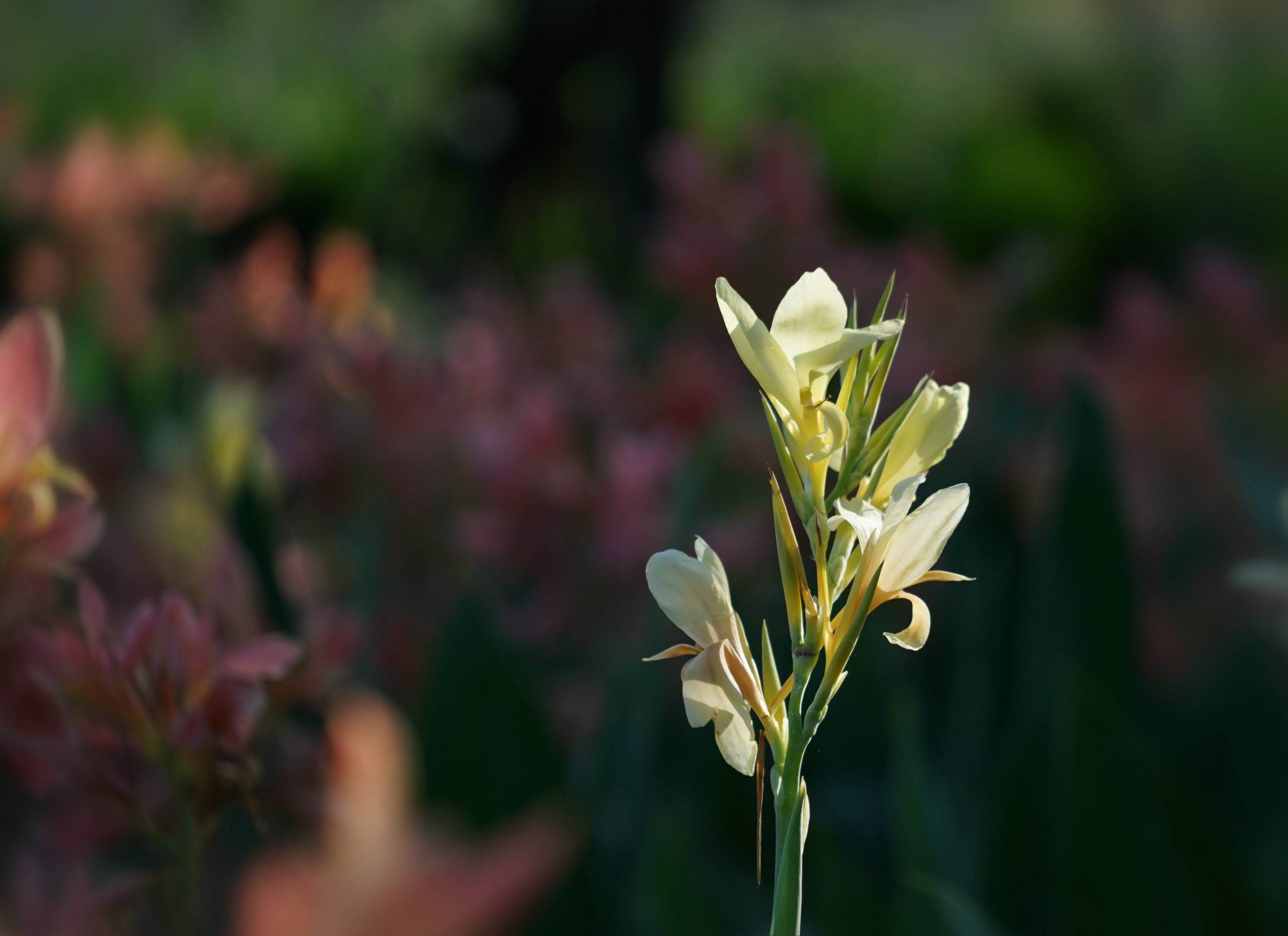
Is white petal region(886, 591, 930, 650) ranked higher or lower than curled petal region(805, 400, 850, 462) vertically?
lower

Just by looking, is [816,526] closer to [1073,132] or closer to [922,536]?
[922,536]

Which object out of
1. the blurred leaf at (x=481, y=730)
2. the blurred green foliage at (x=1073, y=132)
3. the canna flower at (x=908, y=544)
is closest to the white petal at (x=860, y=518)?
the canna flower at (x=908, y=544)

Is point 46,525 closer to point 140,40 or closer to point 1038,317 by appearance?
point 1038,317

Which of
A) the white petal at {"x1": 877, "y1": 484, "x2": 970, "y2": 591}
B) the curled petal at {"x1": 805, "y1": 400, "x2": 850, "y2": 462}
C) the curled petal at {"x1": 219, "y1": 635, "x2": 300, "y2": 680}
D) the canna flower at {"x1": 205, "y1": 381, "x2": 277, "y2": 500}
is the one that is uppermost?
the curled petal at {"x1": 805, "y1": 400, "x2": 850, "y2": 462}

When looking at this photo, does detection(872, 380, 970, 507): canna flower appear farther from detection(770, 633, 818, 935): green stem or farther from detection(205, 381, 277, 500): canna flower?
detection(205, 381, 277, 500): canna flower

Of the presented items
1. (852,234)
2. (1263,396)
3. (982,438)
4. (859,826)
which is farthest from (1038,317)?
(859,826)

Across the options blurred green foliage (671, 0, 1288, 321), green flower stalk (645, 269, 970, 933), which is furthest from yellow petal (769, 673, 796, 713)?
blurred green foliage (671, 0, 1288, 321)
